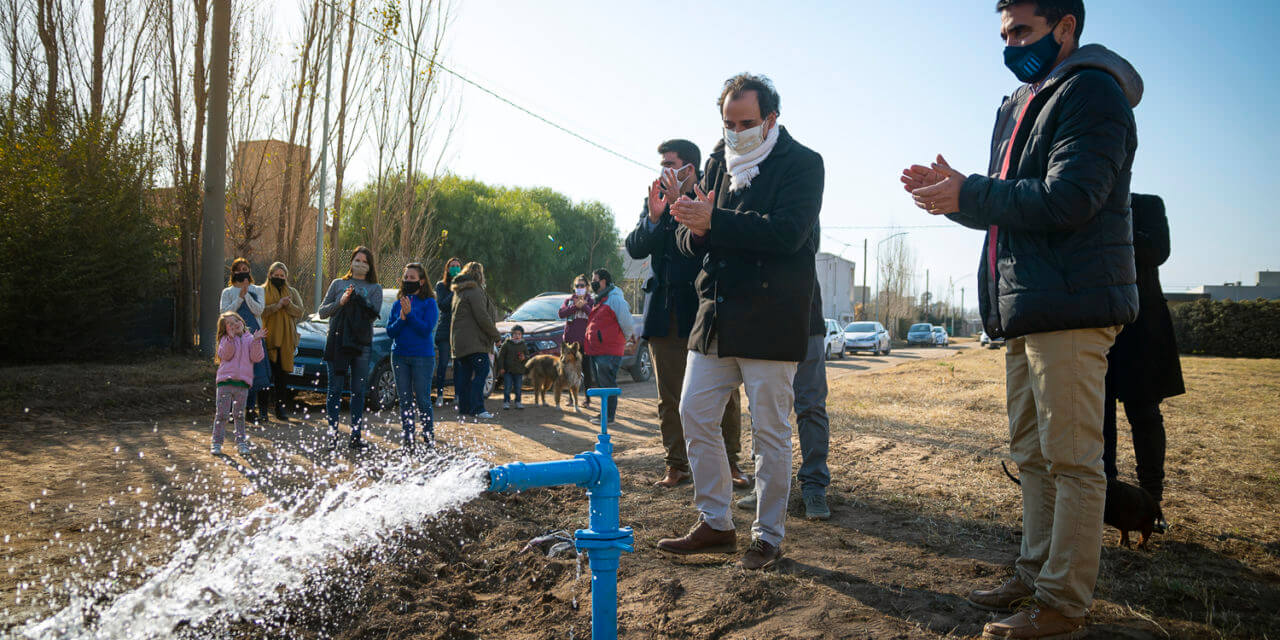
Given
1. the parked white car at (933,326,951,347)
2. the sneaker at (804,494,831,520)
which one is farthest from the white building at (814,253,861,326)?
the sneaker at (804,494,831,520)

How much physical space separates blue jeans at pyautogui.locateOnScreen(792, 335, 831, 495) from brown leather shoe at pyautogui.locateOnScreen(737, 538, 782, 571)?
3.81 ft


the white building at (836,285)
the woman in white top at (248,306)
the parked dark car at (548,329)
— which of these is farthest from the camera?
the white building at (836,285)

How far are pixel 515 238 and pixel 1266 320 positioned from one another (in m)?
30.5

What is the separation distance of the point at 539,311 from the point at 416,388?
23.1 feet

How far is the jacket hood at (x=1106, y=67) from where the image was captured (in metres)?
2.51

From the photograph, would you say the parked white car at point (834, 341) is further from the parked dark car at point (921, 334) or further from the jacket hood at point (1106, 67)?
the jacket hood at point (1106, 67)

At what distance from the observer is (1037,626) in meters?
2.46

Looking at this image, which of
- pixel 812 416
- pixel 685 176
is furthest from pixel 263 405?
pixel 812 416

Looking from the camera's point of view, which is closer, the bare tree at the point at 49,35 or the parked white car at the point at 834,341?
the bare tree at the point at 49,35

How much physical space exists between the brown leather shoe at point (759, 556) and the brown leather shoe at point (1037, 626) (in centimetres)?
92

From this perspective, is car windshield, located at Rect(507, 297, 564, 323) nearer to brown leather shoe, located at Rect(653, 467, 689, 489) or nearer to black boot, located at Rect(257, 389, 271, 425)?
black boot, located at Rect(257, 389, 271, 425)

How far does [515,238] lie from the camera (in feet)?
124

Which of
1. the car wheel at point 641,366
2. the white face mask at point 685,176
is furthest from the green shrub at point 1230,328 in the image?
the white face mask at point 685,176

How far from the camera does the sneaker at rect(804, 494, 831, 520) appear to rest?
4.18 metres
